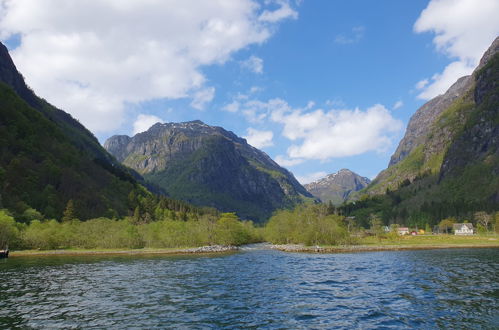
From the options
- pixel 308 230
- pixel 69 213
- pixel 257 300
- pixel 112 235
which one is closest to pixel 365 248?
pixel 308 230

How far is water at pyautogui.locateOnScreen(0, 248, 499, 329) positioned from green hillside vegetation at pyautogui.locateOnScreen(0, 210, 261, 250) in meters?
79.9

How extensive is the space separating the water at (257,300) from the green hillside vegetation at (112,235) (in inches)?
3145

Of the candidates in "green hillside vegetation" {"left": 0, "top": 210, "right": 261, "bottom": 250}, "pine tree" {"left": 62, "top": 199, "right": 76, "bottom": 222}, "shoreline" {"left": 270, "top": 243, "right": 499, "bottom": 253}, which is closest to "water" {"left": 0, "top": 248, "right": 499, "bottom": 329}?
"shoreline" {"left": 270, "top": 243, "right": 499, "bottom": 253}

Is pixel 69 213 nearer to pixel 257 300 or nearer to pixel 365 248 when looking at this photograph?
pixel 365 248

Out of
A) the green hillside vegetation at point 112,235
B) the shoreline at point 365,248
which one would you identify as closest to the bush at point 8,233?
the green hillside vegetation at point 112,235

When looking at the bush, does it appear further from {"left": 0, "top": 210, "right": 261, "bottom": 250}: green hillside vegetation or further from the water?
the water

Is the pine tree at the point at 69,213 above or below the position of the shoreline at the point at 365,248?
above

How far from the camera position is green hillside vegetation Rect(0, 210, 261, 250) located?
133000 millimetres

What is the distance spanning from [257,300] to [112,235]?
397 feet

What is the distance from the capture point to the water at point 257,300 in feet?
102

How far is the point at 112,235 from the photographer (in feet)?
482

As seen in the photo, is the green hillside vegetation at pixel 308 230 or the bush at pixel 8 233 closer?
the bush at pixel 8 233

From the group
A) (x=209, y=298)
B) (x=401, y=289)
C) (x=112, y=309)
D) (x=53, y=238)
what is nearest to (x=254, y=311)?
(x=209, y=298)

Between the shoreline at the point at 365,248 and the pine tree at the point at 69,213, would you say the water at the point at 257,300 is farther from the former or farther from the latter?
the pine tree at the point at 69,213
